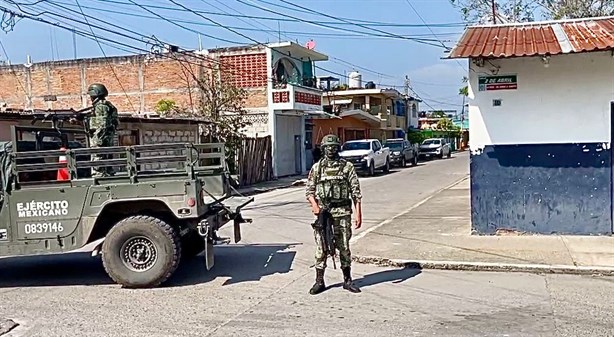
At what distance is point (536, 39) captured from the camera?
11156mm

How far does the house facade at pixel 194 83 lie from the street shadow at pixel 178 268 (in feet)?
66.2

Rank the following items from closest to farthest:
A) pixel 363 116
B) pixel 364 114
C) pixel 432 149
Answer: pixel 364 114, pixel 363 116, pixel 432 149

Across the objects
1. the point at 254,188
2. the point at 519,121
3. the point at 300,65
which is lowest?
the point at 254,188

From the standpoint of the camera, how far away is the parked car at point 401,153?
3878cm

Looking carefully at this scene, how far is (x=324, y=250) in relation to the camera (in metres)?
7.75

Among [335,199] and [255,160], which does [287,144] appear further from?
[335,199]

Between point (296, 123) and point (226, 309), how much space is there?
27.8 m

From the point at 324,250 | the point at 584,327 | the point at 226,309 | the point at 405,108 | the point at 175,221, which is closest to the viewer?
the point at 584,327

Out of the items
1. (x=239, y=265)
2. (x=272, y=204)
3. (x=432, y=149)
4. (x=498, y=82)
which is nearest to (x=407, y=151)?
(x=432, y=149)

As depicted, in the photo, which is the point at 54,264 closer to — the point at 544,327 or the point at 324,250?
the point at 324,250

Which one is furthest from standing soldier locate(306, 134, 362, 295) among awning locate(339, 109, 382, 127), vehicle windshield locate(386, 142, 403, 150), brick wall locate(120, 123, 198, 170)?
awning locate(339, 109, 382, 127)

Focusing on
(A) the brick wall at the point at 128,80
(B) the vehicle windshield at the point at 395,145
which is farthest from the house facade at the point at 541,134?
(B) the vehicle windshield at the point at 395,145

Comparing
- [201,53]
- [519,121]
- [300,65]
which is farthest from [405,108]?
[519,121]

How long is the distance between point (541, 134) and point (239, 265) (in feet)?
18.1
